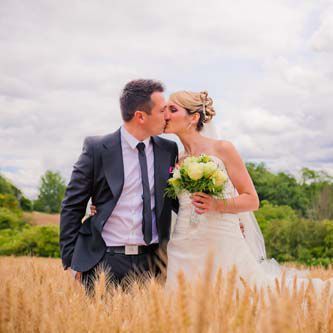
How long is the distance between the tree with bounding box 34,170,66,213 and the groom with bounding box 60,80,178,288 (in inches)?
2185

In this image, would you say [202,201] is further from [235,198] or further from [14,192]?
[14,192]

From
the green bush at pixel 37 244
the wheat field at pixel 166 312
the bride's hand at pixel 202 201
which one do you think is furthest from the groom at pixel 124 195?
the green bush at pixel 37 244

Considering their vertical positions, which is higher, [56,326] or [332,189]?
[332,189]

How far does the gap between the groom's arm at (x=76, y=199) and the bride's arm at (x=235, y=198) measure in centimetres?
99

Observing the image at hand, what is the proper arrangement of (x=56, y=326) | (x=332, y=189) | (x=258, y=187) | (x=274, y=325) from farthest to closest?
(x=258, y=187), (x=332, y=189), (x=56, y=326), (x=274, y=325)

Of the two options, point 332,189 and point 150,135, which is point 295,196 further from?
point 150,135

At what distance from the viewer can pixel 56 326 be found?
232cm

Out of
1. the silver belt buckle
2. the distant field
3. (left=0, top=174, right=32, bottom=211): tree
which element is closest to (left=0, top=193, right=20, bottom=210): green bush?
the distant field

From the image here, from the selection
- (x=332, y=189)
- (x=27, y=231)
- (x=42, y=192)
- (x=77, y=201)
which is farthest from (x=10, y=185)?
(x=77, y=201)

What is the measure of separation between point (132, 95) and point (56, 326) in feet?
8.76

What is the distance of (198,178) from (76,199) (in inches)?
45.2

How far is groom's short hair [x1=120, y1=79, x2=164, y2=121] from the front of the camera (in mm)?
4523

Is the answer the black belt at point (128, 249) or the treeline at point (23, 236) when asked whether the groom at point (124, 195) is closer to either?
the black belt at point (128, 249)

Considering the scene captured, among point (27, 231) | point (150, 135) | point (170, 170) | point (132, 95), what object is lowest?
point (27, 231)
